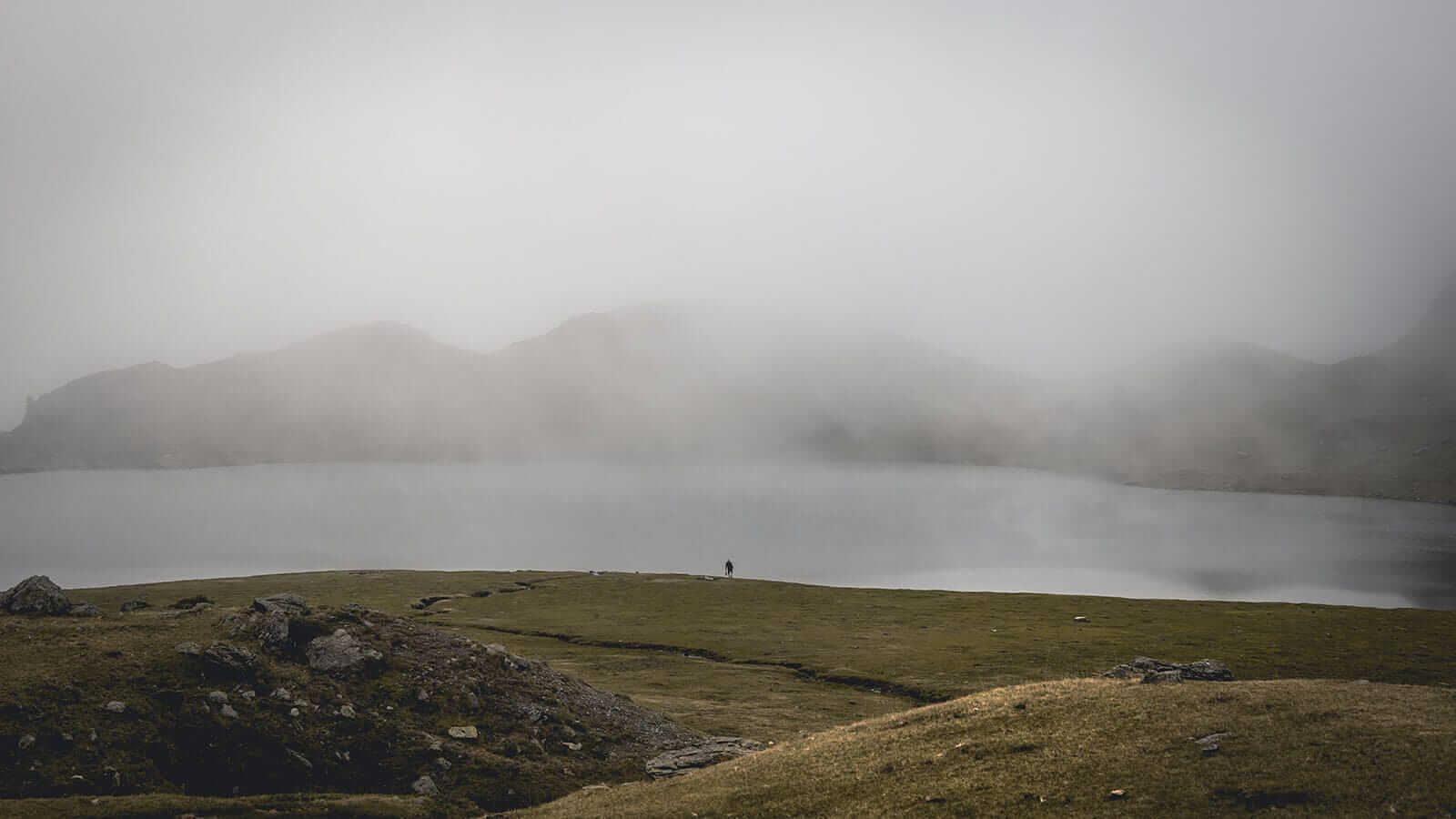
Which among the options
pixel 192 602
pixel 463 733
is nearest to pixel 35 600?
pixel 192 602

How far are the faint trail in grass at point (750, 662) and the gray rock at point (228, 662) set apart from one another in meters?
33.6

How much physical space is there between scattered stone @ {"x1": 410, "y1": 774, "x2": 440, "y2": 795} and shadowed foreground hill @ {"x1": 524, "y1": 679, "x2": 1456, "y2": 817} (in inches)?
176

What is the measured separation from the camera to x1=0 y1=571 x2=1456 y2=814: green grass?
106 feet

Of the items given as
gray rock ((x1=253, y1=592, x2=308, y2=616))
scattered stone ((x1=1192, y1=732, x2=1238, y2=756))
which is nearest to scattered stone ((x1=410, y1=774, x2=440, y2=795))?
gray rock ((x1=253, y1=592, x2=308, y2=616))

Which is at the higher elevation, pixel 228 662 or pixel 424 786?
pixel 228 662

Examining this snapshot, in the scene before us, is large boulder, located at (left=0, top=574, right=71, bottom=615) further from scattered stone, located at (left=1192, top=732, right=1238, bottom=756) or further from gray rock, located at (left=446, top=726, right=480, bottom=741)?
scattered stone, located at (left=1192, top=732, right=1238, bottom=756)

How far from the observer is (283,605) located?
37.7m

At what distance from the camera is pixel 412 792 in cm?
2855

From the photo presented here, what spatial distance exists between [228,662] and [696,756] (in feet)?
60.4

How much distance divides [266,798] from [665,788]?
12.5m

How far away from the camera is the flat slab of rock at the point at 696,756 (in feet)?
103

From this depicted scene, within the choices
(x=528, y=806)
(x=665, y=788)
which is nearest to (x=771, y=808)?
(x=665, y=788)

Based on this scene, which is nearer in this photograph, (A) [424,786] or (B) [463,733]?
(A) [424,786]

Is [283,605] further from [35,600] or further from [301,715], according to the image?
[35,600]
